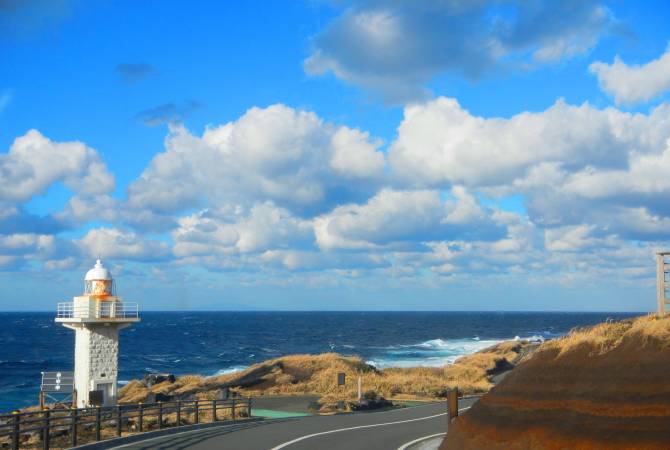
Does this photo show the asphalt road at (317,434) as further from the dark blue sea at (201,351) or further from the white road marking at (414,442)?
the dark blue sea at (201,351)

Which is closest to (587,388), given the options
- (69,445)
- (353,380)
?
(69,445)

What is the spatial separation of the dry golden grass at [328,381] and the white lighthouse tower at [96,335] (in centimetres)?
759

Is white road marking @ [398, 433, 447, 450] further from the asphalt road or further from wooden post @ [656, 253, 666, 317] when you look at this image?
wooden post @ [656, 253, 666, 317]

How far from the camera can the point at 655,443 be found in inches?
434

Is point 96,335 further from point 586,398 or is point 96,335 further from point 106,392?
point 586,398

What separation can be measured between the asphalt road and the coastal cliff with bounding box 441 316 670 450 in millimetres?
5371

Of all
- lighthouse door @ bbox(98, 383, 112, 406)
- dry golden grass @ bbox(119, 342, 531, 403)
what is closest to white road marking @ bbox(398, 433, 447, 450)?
dry golden grass @ bbox(119, 342, 531, 403)

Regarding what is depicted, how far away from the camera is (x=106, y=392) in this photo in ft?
86.0

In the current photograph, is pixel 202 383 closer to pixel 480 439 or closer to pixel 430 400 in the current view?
pixel 430 400

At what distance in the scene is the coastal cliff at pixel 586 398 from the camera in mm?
11484

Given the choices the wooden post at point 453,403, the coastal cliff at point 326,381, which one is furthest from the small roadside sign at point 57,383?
the wooden post at point 453,403

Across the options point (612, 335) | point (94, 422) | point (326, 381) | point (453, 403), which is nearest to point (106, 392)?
point (94, 422)

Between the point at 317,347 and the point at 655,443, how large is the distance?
92431 millimetres

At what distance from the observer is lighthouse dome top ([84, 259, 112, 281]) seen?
2688cm
